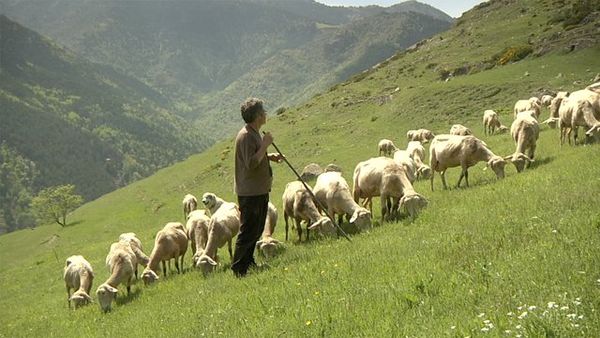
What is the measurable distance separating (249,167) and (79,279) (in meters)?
11.8

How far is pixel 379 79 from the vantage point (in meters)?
69.8

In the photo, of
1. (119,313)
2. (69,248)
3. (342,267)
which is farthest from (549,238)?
(69,248)

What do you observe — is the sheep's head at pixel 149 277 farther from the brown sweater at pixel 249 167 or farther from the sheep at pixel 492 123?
→ the sheep at pixel 492 123

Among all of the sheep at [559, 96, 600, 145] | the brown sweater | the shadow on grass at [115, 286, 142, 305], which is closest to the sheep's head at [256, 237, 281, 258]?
the brown sweater

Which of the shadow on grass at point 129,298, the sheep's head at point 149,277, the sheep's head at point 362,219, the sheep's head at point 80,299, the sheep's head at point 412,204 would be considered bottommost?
the sheep's head at point 80,299

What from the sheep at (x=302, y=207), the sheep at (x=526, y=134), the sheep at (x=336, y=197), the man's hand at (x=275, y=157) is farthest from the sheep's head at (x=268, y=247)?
the sheep at (x=526, y=134)

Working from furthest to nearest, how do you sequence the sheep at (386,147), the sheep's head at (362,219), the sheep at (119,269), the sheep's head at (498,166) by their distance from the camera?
the sheep at (386,147) < the sheep's head at (498,166) < the sheep at (119,269) < the sheep's head at (362,219)

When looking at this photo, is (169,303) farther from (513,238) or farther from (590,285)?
(590,285)

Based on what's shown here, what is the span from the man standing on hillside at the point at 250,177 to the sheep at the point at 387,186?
182 inches

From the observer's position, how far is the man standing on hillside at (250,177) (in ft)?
34.5

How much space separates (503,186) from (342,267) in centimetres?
731

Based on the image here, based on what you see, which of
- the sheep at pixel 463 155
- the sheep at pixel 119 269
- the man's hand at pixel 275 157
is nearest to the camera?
the man's hand at pixel 275 157

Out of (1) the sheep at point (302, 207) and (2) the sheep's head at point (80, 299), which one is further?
(2) the sheep's head at point (80, 299)

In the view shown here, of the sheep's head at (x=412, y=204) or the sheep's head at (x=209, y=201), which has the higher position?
the sheep's head at (x=412, y=204)
